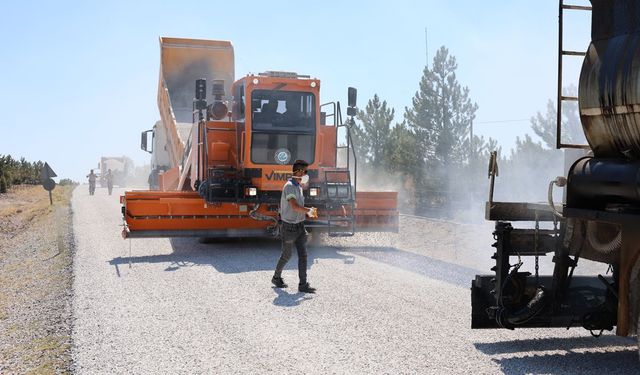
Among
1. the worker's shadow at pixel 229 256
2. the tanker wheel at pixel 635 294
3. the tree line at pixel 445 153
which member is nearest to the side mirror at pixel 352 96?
the worker's shadow at pixel 229 256

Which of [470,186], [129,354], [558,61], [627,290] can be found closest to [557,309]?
[627,290]

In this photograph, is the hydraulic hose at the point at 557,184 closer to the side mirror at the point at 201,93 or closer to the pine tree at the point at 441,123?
Answer: the side mirror at the point at 201,93

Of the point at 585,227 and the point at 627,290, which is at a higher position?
the point at 585,227

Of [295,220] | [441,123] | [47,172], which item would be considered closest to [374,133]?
[441,123]

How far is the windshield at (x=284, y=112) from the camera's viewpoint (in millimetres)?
13875

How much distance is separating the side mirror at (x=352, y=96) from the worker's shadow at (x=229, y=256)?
9.67 feet

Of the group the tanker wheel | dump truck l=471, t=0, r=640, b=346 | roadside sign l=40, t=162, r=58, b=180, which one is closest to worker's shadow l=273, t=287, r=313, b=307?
dump truck l=471, t=0, r=640, b=346

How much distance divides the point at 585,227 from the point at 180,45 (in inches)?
627

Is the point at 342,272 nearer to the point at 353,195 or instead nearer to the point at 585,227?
the point at 353,195

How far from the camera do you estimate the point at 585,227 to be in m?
5.68

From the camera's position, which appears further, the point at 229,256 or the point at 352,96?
the point at 352,96

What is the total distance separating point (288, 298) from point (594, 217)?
455 centimetres

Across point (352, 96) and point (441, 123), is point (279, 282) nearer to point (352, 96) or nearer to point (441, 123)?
point (352, 96)

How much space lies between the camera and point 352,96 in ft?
47.2
